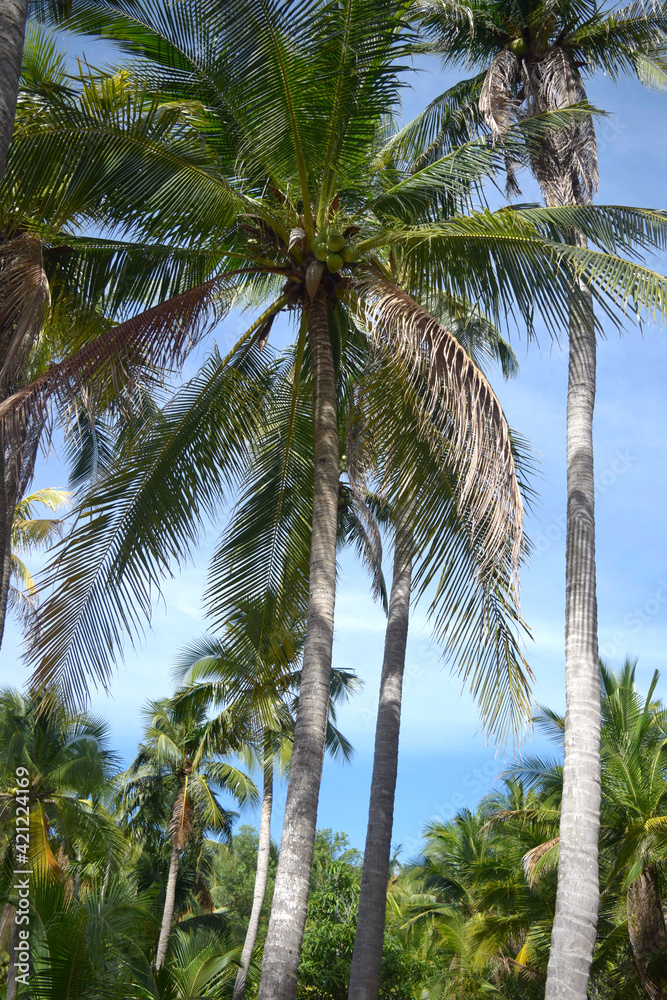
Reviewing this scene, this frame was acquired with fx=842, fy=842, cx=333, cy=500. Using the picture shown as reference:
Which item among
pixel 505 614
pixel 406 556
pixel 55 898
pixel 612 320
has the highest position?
pixel 612 320

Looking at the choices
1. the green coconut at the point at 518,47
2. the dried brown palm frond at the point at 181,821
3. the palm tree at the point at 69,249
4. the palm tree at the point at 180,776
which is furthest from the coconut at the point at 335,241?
the dried brown palm frond at the point at 181,821

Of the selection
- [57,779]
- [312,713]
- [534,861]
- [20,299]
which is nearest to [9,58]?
[20,299]

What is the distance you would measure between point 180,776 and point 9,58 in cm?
2449

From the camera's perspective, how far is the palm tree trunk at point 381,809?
33.4ft

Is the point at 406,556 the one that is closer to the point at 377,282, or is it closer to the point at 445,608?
the point at 445,608

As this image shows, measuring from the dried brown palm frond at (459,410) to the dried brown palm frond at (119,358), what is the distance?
1.45m

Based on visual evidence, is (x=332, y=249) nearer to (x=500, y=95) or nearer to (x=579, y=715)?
(x=579, y=715)

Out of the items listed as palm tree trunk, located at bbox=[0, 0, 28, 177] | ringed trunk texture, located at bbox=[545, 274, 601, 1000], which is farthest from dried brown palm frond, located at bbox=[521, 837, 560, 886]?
palm tree trunk, located at bbox=[0, 0, 28, 177]

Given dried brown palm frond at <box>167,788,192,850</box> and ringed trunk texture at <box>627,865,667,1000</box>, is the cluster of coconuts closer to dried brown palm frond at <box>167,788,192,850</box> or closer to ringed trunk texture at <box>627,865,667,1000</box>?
ringed trunk texture at <box>627,865,667,1000</box>

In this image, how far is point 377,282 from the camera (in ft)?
23.5

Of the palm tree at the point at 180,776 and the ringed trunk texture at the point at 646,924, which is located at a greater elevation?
the palm tree at the point at 180,776

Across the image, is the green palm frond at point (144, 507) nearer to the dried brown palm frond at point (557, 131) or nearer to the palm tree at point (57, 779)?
the dried brown palm frond at point (557, 131)

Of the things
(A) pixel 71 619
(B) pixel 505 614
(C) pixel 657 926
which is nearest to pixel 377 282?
(B) pixel 505 614

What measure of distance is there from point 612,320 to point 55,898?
637 cm
